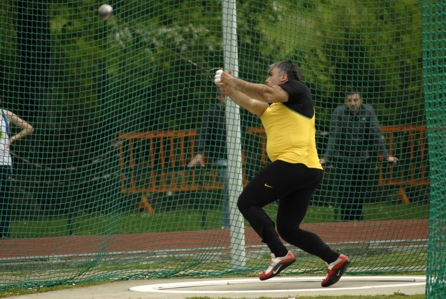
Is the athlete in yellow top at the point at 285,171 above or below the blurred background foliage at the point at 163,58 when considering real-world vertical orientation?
below

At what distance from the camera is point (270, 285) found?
25.3 feet

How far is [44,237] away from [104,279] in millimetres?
2496

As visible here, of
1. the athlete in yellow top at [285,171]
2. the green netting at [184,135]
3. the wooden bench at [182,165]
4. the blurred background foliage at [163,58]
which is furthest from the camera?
the wooden bench at [182,165]

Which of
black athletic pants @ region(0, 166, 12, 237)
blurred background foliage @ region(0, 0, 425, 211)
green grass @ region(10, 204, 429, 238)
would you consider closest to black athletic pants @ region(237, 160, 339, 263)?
blurred background foliage @ region(0, 0, 425, 211)

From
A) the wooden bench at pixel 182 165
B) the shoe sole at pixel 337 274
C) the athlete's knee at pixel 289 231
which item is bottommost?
the shoe sole at pixel 337 274

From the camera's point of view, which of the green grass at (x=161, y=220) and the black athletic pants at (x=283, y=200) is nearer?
the black athletic pants at (x=283, y=200)

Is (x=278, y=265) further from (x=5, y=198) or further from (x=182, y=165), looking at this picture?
(x=182, y=165)

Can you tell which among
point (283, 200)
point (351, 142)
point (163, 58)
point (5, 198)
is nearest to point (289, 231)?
point (283, 200)

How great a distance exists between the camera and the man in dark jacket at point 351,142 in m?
10.2

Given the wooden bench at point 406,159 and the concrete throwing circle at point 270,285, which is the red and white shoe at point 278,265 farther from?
the wooden bench at point 406,159

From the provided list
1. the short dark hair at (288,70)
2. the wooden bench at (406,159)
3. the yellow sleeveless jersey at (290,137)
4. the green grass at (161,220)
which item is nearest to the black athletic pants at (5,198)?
the green grass at (161,220)

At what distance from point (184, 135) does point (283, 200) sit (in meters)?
5.39

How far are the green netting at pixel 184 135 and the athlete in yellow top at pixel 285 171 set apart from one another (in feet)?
6.48

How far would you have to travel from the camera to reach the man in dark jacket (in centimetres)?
1023
